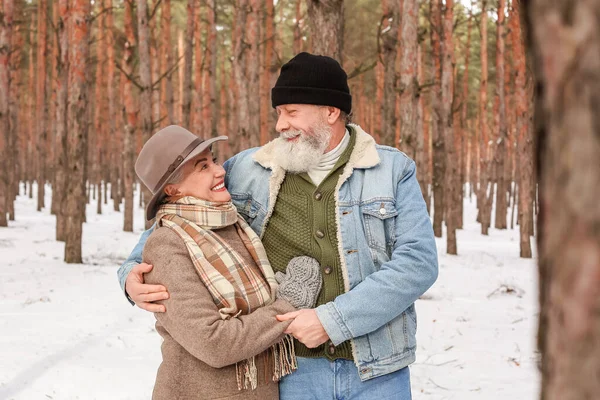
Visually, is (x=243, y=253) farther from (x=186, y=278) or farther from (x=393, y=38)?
(x=393, y=38)

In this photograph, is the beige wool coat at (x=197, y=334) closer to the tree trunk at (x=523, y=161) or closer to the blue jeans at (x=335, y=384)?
the blue jeans at (x=335, y=384)

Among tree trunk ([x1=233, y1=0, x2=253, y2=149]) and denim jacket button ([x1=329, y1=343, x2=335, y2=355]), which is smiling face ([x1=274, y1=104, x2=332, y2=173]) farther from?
tree trunk ([x1=233, y1=0, x2=253, y2=149])

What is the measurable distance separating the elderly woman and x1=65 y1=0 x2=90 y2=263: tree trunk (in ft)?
26.4

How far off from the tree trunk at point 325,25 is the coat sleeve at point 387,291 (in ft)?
12.4

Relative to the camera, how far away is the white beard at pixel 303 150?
2.19 m

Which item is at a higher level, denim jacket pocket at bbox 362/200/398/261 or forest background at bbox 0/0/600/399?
forest background at bbox 0/0/600/399

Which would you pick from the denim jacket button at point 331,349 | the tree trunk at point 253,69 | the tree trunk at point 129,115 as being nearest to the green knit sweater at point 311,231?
the denim jacket button at point 331,349

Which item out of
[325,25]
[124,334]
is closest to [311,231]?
[325,25]

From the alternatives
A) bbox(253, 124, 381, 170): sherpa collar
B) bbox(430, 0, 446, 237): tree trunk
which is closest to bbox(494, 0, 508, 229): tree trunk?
bbox(430, 0, 446, 237): tree trunk

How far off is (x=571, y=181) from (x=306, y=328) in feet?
4.77

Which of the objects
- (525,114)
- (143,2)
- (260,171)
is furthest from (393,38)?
(260,171)

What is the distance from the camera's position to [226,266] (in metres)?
1.98

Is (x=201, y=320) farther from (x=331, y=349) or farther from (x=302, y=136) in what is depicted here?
(x=302, y=136)

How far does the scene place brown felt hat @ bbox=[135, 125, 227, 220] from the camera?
6.85 ft
